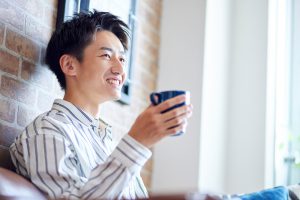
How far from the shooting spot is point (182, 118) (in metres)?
1.49

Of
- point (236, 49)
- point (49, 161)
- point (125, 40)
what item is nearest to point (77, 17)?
point (125, 40)

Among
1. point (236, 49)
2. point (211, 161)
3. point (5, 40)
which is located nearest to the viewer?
point (5, 40)

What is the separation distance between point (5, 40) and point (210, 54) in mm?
1448

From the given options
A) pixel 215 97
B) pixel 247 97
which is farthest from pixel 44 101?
pixel 247 97

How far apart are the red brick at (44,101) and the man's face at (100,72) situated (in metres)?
0.19

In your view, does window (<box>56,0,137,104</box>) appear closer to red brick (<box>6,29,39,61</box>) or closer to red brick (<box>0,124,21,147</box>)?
red brick (<box>6,29,39,61</box>)

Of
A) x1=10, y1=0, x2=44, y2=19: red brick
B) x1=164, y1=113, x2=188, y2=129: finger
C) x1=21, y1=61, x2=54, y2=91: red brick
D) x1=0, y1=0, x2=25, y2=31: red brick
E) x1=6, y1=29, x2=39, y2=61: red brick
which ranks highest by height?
x1=10, y1=0, x2=44, y2=19: red brick

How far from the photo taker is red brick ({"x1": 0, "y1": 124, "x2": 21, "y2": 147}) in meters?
1.91

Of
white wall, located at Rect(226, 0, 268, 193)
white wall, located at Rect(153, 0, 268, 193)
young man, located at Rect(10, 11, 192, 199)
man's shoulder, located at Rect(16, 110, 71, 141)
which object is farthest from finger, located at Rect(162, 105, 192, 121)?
white wall, located at Rect(226, 0, 268, 193)

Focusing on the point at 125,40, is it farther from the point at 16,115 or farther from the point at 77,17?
the point at 16,115

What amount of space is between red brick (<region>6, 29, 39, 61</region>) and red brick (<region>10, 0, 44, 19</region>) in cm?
11

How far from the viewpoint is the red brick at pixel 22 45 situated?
1.99 metres

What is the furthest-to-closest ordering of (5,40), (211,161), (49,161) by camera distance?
(211,161) → (5,40) → (49,161)

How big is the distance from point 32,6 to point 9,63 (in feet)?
0.87
